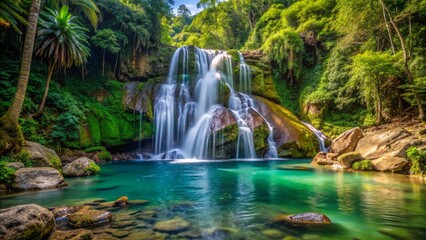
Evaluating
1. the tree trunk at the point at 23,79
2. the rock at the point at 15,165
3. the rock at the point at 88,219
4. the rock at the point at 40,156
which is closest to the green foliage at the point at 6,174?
the rock at the point at 15,165

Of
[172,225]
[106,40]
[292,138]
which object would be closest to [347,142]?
[292,138]

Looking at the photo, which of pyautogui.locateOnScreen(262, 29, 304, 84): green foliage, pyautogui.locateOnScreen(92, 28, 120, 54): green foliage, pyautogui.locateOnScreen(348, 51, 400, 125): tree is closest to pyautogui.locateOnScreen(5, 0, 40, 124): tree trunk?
pyautogui.locateOnScreen(92, 28, 120, 54): green foliage

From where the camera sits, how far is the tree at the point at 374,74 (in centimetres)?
1566

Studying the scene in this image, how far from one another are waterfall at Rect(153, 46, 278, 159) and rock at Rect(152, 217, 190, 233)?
12552mm

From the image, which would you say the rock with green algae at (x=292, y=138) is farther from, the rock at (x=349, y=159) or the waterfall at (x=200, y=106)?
the rock at (x=349, y=159)

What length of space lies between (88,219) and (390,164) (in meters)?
11.3

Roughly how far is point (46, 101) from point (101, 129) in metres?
3.69

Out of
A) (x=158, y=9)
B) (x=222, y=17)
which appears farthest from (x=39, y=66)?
(x=222, y=17)

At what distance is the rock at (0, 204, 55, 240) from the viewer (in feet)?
10.9

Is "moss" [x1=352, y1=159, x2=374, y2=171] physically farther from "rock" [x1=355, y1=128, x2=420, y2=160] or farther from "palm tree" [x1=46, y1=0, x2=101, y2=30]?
"palm tree" [x1=46, y1=0, x2=101, y2=30]

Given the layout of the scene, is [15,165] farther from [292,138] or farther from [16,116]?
[292,138]

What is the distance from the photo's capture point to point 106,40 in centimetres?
1939

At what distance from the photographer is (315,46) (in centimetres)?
2594

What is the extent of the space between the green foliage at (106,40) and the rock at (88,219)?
1734 cm
